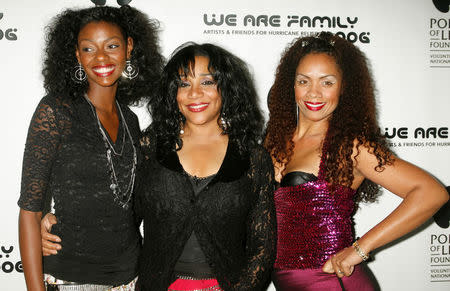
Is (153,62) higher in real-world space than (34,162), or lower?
higher

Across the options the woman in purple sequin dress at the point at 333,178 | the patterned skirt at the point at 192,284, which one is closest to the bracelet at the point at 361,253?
the woman in purple sequin dress at the point at 333,178

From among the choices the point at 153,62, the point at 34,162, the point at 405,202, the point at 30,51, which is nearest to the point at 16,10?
the point at 30,51

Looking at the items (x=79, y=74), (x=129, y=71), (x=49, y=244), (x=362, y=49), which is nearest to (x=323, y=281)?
(x=49, y=244)

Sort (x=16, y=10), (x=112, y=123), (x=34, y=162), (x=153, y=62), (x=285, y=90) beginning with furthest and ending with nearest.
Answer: (x=16, y=10)
(x=153, y=62)
(x=285, y=90)
(x=112, y=123)
(x=34, y=162)

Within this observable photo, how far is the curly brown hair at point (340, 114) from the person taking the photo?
1.81m

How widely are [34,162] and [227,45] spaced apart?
184 cm

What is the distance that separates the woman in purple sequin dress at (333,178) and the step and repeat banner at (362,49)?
94 centimetres

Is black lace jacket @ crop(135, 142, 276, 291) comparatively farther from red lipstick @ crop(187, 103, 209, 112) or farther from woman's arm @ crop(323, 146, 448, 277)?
woman's arm @ crop(323, 146, 448, 277)

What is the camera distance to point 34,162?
63.2 inches

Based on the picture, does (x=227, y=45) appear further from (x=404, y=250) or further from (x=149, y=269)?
(x=404, y=250)

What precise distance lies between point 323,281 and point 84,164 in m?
1.40

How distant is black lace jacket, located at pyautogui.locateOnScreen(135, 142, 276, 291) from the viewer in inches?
66.4

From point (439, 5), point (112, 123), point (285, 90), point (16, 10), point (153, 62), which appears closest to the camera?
point (112, 123)

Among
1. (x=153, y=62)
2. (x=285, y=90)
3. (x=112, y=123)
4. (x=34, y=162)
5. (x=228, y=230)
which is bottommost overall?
(x=228, y=230)
